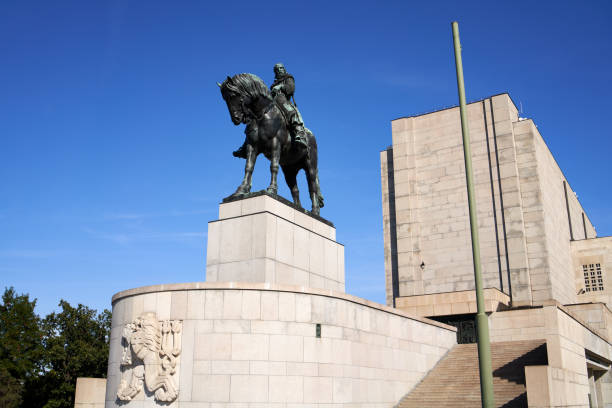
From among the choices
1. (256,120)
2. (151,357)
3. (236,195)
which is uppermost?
(256,120)

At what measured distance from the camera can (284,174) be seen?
869 inches

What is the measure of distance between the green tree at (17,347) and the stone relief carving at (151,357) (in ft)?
117

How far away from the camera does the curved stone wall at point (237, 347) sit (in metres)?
14.9

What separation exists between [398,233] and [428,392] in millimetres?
29299

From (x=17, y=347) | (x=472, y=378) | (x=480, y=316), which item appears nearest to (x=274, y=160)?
(x=472, y=378)

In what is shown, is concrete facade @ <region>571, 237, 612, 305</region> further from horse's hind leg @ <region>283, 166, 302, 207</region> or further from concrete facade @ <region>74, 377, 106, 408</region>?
concrete facade @ <region>74, 377, 106, 408</region>

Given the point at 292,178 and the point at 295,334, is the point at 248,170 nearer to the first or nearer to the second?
the point at 292,178

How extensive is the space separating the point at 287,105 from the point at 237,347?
9.15m

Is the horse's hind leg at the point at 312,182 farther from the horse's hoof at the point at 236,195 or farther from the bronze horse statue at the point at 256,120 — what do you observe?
the horse's hoof at the point at 236,195

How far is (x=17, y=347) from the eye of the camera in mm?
48031

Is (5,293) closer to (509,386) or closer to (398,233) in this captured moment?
(398,233)

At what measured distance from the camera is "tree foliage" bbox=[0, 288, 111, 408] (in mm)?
43375

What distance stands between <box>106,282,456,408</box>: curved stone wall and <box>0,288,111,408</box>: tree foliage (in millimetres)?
29826

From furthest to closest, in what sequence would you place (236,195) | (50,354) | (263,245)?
(50,354) → (236,195) → (263,245)
